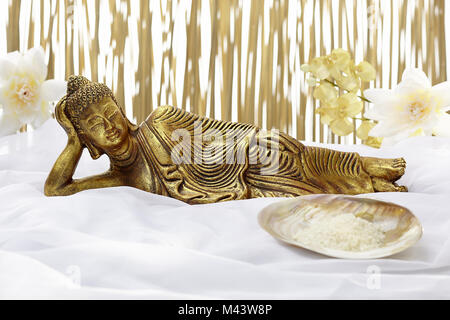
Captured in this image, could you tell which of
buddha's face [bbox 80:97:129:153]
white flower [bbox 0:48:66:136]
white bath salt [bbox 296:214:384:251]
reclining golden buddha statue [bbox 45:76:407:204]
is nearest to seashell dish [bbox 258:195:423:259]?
white bath salt [bbox 296:214:384:251]

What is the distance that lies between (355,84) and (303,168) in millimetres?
559

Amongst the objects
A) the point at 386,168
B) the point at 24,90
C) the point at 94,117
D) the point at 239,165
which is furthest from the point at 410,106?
the point at 24,90

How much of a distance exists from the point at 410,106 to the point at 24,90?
829 mm

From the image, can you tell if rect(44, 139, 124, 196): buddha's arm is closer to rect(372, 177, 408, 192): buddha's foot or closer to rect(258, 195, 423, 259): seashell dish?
rect(258, 195, 423, 259): seashell dish

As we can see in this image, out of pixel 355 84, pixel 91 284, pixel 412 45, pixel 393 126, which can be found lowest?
pixel 91 284

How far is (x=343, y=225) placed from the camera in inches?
22.0

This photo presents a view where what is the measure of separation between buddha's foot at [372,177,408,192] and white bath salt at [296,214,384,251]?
0.27 metres

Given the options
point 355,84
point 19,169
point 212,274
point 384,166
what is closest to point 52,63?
point 19,169

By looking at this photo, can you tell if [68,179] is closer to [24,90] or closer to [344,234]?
[24,90]

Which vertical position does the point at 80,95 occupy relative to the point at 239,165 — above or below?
above

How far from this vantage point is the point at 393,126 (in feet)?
3.22

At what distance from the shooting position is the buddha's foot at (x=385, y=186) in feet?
2.70

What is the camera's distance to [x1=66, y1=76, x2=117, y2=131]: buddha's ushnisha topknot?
2.61 feet
